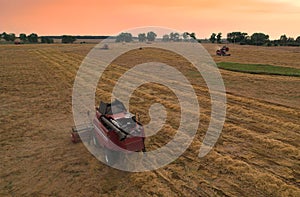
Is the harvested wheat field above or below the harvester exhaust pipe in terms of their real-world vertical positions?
below

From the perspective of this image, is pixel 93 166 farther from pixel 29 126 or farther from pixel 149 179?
pixel 29 126

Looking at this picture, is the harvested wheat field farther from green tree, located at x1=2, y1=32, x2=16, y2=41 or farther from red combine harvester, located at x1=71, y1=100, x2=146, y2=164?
green tree, located at x1=2, y1=32, x2=16, y2=41

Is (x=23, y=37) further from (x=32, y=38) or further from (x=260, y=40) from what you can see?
(x=260, y=40)

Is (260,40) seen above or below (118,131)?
above

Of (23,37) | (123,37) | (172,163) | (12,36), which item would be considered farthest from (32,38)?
(172,163)

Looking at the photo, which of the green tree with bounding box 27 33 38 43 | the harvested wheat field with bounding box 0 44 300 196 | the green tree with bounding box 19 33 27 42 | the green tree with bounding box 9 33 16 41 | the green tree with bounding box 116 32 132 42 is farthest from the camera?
the green tree with bounding box 9 33 16 41

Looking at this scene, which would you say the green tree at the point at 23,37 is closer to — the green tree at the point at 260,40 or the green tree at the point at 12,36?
the green tree at the point at 12,36

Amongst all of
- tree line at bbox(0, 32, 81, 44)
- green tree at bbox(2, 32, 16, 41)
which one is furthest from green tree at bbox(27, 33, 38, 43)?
green tree at bbox(2, 32, 16, 41)

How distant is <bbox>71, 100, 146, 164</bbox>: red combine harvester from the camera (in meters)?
6.85

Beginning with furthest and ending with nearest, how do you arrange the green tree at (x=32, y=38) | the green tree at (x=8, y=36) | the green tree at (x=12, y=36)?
the green tree at (x=12, y=36)
the green tree at (x=8, y=36)
the green tree at (x=32, y=38)

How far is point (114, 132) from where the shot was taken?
691 cm

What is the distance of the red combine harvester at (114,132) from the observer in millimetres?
6848

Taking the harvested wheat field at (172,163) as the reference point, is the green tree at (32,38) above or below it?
above

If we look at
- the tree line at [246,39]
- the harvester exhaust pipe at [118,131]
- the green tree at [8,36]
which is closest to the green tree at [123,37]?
the tree line at [246,39]
